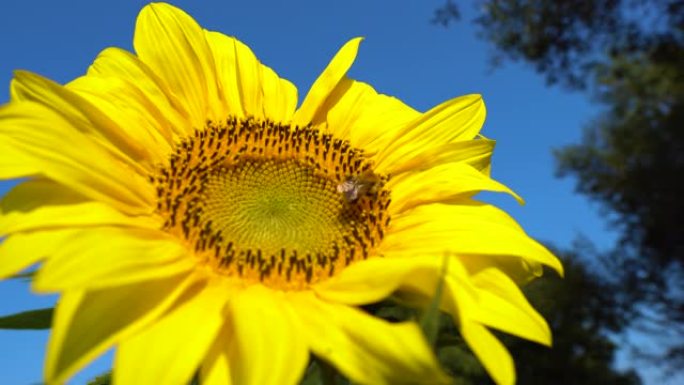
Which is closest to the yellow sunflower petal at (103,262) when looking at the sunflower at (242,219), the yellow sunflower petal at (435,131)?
the sunflower at (242,219)

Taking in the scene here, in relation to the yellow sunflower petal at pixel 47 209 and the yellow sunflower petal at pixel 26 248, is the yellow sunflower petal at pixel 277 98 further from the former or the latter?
the yellow sunflower petal at pixel 26 248

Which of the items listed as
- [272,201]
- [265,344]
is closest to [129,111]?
[272,201]

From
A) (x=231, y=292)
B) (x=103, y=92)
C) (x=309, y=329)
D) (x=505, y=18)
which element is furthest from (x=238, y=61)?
(x=505, y=18)

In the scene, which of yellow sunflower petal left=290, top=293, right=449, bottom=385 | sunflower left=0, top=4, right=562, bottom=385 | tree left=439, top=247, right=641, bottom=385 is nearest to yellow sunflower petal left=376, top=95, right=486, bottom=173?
sunflower left=0, top=4, right=562, bottom=385

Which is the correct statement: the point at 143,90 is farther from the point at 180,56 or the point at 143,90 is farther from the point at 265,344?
the point at 265,344

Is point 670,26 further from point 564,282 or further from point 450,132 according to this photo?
point 450,132

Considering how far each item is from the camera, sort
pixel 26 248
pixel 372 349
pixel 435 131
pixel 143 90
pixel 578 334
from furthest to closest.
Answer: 1. pixel 578 334
2. pixel 435 131
3. pixel 143 90
4. pixel 26 248
5. pixel 372 349
